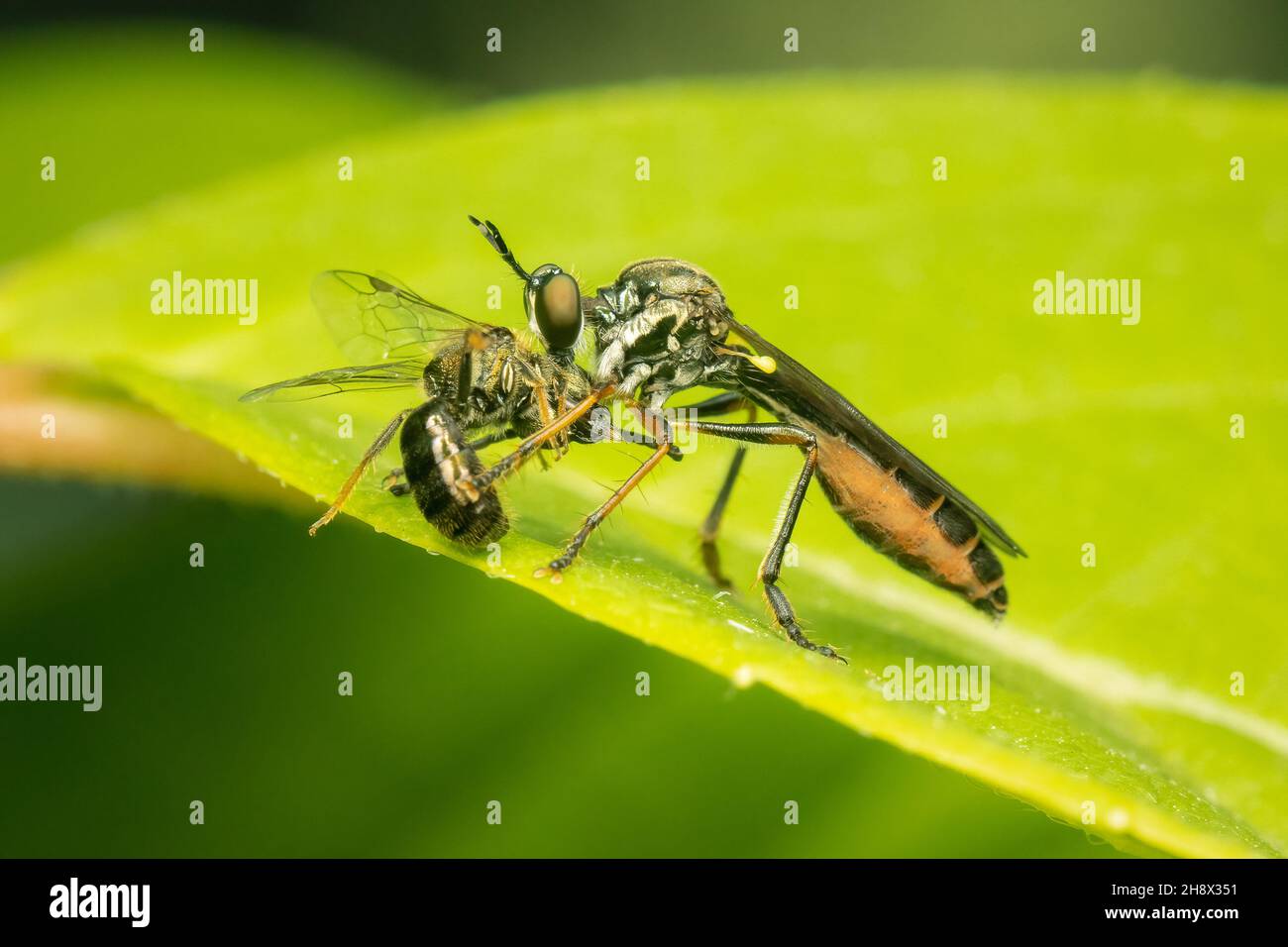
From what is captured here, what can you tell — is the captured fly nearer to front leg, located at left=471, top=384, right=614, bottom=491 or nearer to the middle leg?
the middle leg

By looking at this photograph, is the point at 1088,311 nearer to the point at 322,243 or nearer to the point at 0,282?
the point at 322,243

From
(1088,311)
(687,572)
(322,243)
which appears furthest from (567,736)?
(1088,311)

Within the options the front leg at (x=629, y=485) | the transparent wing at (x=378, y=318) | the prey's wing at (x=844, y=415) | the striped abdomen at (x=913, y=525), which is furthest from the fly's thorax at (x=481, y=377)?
the striped abdomen at (x=913, y=525)

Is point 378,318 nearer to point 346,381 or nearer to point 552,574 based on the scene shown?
point 346,381
